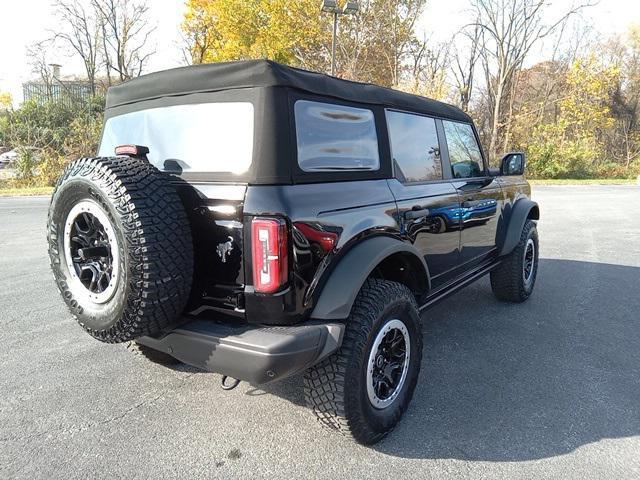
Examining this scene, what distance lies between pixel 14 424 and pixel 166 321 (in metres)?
1.33

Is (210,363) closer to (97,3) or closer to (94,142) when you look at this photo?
(94,142)

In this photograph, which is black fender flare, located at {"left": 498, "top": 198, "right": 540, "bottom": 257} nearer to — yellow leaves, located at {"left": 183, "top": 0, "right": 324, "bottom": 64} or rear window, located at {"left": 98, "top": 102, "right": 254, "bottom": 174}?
rear window, located at {"left": 98, "top": 102, "right": 254, "bottom": 174}

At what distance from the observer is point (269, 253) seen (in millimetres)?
2107

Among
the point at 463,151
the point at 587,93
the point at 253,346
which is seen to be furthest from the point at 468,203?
the point at 587,93

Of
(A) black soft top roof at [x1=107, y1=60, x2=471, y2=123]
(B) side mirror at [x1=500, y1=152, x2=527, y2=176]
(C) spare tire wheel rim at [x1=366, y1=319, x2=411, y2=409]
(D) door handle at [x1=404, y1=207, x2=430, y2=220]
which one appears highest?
(A) black soft top roof at [x1=107, y1=60, x2=471, y2=123]

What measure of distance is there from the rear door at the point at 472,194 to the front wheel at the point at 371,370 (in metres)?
1.30

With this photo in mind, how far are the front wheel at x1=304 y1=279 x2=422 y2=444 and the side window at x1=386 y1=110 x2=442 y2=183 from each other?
2.95ft

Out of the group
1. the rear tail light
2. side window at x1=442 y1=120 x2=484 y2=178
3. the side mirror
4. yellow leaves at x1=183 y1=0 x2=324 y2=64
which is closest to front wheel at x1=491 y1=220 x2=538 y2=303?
the side mirror

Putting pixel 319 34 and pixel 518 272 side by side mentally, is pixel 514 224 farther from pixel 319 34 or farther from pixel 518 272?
pixel 319 34

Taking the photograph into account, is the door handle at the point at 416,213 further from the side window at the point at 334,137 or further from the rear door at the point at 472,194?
the rear door at the point at 472,194

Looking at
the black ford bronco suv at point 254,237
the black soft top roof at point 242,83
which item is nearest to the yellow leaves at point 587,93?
the black soft top roof at point 242,83

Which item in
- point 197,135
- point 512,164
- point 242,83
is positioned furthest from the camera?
point 512,164

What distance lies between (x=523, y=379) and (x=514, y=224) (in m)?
1.80

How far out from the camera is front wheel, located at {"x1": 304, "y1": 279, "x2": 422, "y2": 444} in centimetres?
233
